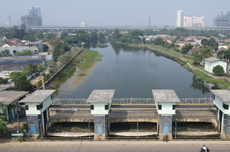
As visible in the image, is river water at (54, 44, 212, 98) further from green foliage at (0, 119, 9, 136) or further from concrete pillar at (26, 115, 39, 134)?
green foliage at (0, 119, 9, 136)

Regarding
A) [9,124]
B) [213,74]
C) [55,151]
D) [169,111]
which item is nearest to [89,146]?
[55,151]

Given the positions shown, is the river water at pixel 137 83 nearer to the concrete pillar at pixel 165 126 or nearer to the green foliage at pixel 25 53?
the concrete pillar at pixel 165 126

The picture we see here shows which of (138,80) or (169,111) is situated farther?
(138,80)

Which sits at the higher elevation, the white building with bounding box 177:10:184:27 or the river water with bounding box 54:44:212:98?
the white building with bounding box 177:10:184:27

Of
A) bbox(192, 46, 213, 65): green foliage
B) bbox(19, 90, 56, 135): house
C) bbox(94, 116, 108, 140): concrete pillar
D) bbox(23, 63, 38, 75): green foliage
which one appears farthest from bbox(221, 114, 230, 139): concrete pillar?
bbox(192, 46, 213, 65): green foliage

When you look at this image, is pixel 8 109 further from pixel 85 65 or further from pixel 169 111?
pixel 85 65
